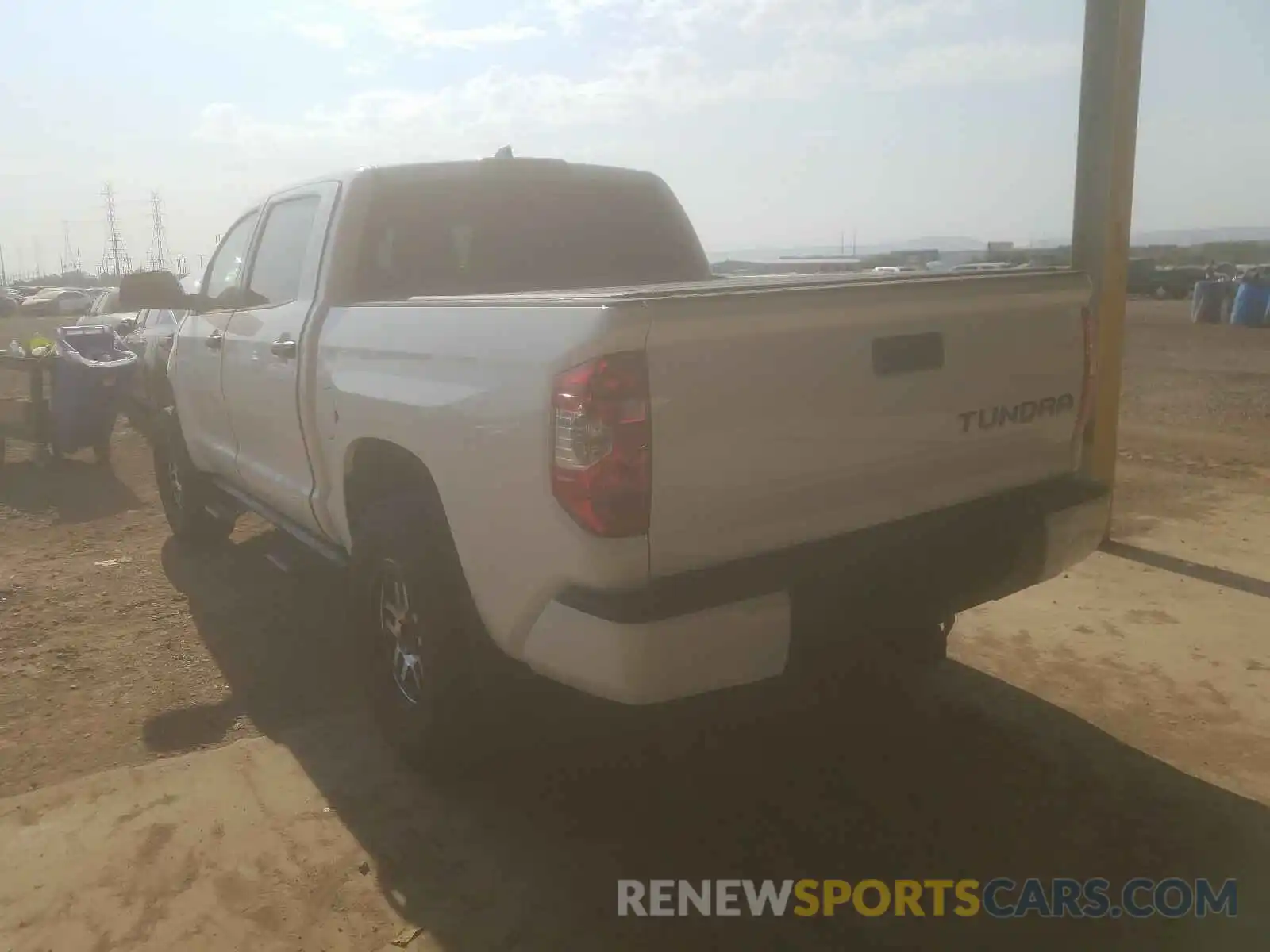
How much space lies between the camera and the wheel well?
122 inches

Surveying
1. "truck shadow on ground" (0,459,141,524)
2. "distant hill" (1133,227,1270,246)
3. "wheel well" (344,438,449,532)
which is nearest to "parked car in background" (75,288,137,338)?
"truck shadow on ground" (0,459,141,524)

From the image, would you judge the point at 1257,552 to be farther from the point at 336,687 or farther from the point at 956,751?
the point at 336,687

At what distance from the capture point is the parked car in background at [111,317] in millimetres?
12939

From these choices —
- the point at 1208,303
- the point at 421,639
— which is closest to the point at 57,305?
the point at 1208,303

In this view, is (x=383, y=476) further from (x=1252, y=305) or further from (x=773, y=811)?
(x=1252, y=305)

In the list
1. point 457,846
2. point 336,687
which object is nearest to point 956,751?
point 457,846

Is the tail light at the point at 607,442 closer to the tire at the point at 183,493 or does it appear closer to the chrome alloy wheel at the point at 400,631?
the chrome alloy wheel at the point at 400,631

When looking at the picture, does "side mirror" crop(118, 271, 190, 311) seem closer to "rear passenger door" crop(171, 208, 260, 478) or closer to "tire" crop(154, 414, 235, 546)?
"rear passenger door" crop(171, 208, 260, 478)

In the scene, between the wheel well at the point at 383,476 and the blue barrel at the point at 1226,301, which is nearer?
the wheel well at the point at 383,476

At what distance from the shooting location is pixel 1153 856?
2812mm

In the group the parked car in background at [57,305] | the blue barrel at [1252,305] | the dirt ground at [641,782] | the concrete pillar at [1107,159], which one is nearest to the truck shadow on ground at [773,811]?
the dirt ground at [641,782]

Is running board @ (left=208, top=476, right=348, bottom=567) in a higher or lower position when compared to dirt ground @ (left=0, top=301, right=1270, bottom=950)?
higher

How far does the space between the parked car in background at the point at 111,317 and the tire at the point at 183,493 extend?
6565 millimetres

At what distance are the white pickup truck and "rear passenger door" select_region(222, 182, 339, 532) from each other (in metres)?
0.03
